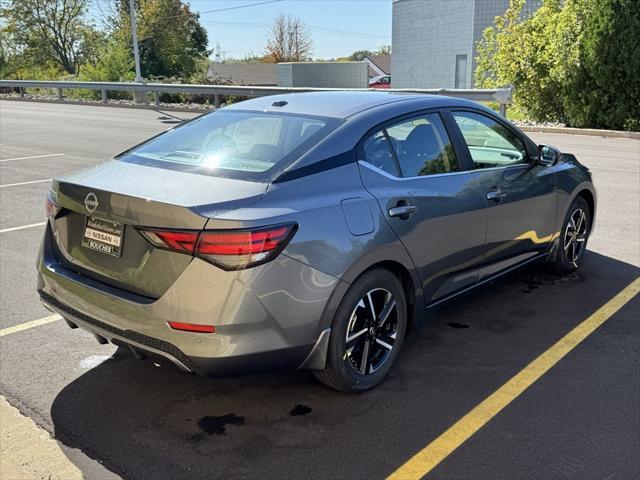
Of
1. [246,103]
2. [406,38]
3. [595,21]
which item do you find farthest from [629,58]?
[406,38]

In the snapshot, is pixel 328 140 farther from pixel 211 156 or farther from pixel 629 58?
pixel 629 58

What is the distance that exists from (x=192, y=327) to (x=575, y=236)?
12.6 feet

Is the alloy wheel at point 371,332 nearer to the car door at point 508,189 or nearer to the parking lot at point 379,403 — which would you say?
the parking lot at point 379,403

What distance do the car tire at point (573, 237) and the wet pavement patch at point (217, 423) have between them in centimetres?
324

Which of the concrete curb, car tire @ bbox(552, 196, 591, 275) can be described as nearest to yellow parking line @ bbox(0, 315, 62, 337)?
car tire @ bbox(552, 196, 591, 275)

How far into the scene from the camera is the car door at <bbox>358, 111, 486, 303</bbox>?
3.60 meters

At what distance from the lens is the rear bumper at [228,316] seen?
2898mm

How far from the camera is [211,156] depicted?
3.61 m

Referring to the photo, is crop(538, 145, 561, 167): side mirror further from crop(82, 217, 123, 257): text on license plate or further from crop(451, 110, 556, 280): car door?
crop(82, 217, 123, 257): text on license plate

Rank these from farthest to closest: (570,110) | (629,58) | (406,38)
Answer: (406,38) → (570,110) → (629,58)

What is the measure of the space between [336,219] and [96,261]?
1.25m

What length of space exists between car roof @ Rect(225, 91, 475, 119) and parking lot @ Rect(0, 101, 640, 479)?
1358mm

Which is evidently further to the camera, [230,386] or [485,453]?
[230,386]

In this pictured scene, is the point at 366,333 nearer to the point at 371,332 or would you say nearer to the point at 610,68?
the point at 371,332
